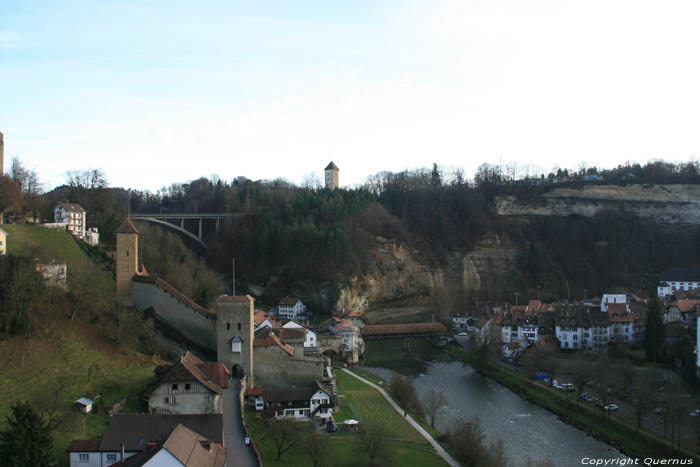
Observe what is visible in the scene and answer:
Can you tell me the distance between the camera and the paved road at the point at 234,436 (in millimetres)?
17766

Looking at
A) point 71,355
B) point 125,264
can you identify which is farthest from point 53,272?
point 71,355

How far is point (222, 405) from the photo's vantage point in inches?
883

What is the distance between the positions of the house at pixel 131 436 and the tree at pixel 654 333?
89.2 ft

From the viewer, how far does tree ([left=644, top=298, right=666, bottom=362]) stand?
34500 mm

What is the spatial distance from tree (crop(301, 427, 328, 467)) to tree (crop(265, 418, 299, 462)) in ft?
1.53

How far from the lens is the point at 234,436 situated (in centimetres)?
1967

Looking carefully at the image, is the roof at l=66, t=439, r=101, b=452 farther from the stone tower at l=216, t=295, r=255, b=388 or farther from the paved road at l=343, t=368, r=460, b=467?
the paved road at l=343, t=368, r=460, b=467

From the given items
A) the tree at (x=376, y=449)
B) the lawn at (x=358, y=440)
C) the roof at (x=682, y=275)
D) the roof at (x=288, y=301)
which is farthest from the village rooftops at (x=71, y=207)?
the roof at (x=682, y=275)

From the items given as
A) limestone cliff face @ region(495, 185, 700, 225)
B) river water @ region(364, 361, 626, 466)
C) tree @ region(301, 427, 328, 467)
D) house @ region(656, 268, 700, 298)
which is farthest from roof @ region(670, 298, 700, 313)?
limestone cliff face @ region(495, 185, 700, 225)

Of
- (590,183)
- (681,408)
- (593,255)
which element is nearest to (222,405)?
(681,408)

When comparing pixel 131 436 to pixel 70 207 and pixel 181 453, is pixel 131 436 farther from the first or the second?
pixel 70 207

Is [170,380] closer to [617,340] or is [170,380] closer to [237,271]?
[617,340]

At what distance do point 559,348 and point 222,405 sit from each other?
25700mm

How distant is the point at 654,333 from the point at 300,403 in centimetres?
2207
